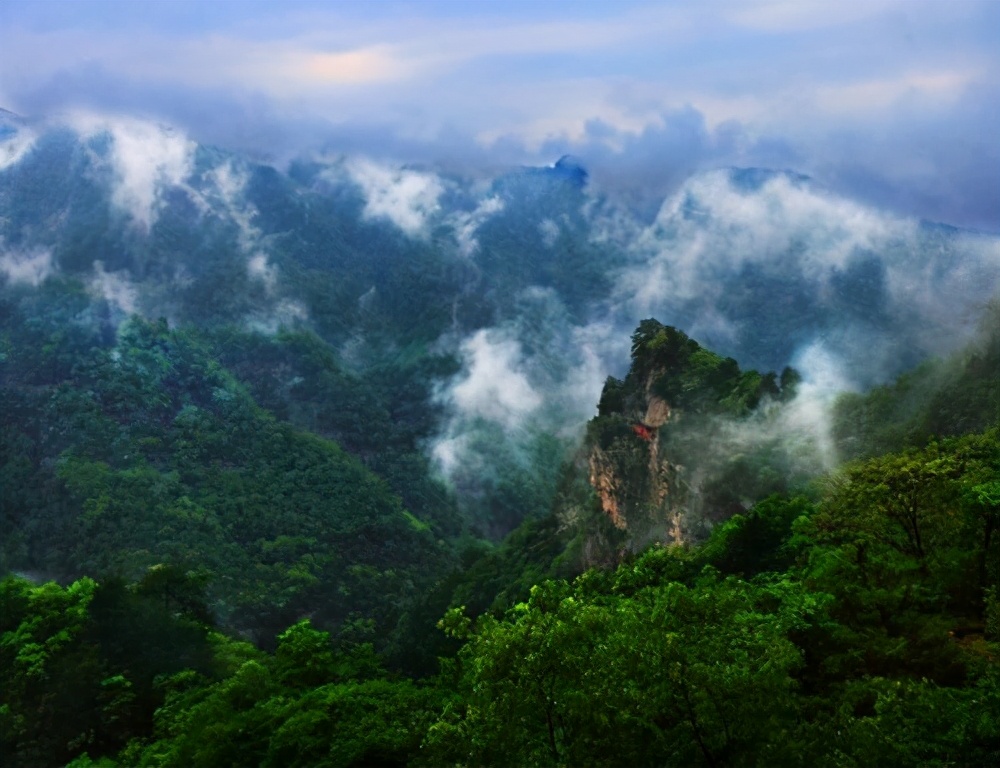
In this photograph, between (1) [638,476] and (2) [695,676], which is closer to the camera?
(2) [695,676]

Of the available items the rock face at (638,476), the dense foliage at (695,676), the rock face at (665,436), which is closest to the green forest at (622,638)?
the dense foliage at (695,676)

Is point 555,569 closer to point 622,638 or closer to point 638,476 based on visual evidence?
point 638,476

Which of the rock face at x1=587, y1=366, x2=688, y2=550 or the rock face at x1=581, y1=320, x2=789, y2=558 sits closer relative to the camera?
the rock face at x1=581, y1=320, x2=789, y2=558

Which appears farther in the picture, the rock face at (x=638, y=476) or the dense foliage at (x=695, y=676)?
the rock face at (x=638, y=476)

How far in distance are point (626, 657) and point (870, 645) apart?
27.2 ft

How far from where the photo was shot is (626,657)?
1733 centimetres

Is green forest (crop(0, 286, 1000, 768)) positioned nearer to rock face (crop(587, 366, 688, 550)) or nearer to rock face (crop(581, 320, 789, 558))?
rock face (crop(581, 320, 789, 558))

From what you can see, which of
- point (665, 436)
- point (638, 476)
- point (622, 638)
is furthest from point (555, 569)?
point (622, 638)

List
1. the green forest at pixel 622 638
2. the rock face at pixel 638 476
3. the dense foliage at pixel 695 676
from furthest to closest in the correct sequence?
the rock face at pixel 638 476
the green forest at pixel 622 638
the dense foliage at pixel 695 676

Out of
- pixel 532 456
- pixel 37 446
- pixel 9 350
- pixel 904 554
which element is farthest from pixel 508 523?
pixel 904 554

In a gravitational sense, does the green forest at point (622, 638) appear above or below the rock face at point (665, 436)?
below

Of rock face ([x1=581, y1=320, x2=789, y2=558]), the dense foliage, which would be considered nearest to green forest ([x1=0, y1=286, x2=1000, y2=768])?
the dense foliage

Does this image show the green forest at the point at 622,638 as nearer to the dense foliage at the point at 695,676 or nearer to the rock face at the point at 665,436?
the dense foliage at the point at 695,676

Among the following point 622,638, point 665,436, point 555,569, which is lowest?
point 622,638
